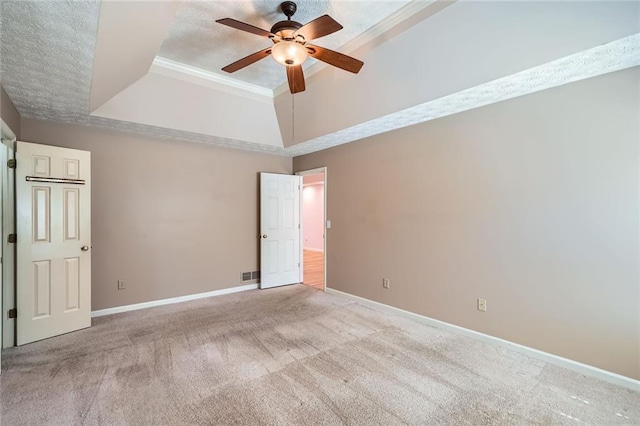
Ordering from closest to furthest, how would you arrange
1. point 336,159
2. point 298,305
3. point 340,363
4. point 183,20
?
point 340,363, point 183,20, point 298,305, point 336,159

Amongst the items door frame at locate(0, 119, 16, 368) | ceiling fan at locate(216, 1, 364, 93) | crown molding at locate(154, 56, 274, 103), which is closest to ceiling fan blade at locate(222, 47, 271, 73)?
ceiling fan at locate(216, 1, 364, 93)

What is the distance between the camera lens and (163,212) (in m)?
4.20

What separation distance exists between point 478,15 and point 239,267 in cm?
452

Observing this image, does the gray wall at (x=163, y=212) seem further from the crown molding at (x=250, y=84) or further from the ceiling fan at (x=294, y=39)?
the ceiling fan at (x=294, y=39)

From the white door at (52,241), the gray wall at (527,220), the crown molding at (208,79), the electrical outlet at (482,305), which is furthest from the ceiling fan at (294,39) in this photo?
the electrical outlet at (482,305)

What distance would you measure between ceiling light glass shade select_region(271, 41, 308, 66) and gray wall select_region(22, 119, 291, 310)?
2.58 m

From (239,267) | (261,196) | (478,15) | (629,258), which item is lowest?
(239,267)

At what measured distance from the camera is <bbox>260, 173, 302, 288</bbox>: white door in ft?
16.5

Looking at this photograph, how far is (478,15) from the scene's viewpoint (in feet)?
7.68

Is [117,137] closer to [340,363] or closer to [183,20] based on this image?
[183,20]

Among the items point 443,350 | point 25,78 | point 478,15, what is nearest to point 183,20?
point 25,78

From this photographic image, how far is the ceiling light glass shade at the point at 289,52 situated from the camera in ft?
7.80

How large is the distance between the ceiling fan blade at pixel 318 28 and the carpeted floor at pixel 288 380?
2.76 metres

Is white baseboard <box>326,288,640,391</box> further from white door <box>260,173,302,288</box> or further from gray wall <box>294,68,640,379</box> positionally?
white door <box>260,173,302,288</box>
